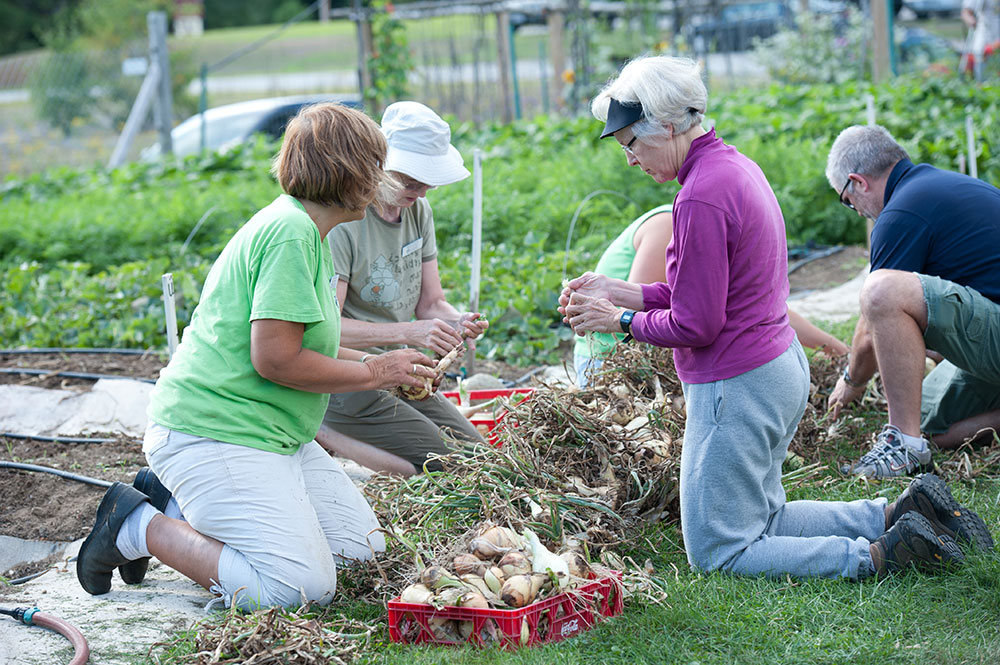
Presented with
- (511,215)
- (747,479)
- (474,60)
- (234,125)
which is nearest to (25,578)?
(747,479)

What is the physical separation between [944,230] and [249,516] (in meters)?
2.72

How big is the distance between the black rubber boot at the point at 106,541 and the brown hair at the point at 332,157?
1.08 meters

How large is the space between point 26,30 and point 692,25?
2848 cm

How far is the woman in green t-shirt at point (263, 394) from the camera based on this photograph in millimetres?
2842

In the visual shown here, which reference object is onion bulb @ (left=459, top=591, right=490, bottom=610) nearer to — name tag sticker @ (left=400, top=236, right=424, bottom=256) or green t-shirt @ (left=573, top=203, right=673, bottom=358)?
green t-shirt @ (left=573, top=203, right=673, bottom=358)

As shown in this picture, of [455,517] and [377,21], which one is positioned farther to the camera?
[377,21]

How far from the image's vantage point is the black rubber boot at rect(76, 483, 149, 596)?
10.1 ft

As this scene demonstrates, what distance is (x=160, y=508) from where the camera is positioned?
3291mm

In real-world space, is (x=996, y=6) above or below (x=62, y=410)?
above

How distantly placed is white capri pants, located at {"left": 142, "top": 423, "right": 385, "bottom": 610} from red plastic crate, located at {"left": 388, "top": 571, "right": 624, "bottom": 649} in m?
0.36

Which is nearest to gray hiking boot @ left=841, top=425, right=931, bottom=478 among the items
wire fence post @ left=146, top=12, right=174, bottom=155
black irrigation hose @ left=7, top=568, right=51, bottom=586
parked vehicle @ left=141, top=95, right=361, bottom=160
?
black irrigation hose @ left=7, top=568, right=51, bottom=586

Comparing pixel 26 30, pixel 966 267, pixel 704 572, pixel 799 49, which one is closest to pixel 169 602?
pixel 704 572

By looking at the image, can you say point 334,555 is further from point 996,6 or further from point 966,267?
point 996,6

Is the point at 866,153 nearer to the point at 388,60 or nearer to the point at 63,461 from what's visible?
the point at 63,461
